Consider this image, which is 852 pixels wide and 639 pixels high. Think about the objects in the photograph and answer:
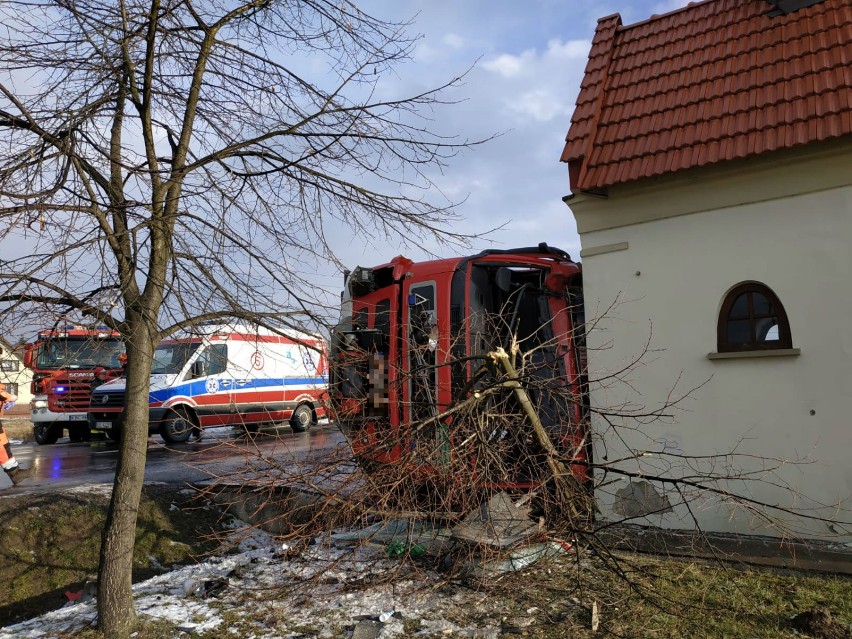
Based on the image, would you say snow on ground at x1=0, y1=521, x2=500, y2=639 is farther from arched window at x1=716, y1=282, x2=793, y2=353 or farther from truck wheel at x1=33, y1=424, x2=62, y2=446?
truck wheel at x1=33, y1=424, x2=62, y2=446

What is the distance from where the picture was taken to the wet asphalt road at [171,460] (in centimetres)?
538

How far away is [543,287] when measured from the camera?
7566 mm

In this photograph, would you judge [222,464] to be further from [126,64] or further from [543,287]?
[126,64]

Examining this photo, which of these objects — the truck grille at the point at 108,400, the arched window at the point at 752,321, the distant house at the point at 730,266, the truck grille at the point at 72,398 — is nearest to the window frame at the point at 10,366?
the distant house at the point at 730,266

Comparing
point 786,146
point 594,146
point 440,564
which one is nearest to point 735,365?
point 786,146

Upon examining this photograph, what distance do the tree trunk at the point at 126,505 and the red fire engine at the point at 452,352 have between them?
139 cm

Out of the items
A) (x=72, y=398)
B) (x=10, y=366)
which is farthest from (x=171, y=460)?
(x=10, y=366)

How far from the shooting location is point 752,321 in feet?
21.7

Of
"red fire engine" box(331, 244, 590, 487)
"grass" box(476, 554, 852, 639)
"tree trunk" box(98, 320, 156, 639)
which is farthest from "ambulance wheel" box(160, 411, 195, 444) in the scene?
"grass" box(476, 554, 852, 639)

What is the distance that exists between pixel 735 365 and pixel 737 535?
5.25 ft

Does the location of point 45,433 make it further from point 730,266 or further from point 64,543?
point 730,266

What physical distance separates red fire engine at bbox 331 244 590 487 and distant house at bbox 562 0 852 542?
494mm

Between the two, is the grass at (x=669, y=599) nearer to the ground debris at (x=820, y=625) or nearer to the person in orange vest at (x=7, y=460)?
the ground debris at (x=820, y=625)

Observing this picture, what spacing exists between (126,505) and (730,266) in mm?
5800
